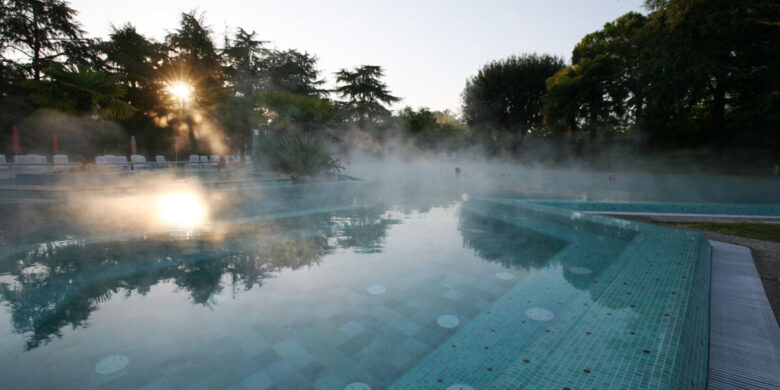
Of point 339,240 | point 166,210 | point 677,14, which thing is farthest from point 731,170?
point 166,210

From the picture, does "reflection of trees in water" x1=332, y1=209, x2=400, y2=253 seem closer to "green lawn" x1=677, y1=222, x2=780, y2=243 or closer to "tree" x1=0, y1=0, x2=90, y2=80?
"green lawn" x1=677, y1=222, x2=780, y2=243

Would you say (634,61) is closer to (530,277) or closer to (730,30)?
(730,30)

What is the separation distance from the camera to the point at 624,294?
2422mm

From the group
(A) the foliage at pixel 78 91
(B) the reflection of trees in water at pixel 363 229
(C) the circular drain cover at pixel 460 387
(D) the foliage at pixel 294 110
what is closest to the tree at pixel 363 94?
(D) the foliage at pixel 294 110

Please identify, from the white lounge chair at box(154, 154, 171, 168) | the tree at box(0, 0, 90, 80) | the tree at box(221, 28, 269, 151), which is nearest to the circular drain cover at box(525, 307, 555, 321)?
the white lounge chair at box(154, 154, 171, 168)

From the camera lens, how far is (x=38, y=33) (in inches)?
636

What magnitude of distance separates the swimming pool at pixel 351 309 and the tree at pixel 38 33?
1837cm

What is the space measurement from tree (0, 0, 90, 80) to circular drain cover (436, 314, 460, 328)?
2215 cm

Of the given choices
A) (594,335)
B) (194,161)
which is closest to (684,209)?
(594,335)

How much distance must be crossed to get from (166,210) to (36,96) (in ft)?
16.0

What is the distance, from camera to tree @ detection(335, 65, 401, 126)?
2552 centimetres

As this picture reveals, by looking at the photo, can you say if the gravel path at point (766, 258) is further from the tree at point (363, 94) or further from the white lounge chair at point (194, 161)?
the tree at point (363, 94)

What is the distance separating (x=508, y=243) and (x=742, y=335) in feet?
8.14

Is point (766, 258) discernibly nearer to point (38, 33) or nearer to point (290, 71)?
point (290, 71)
